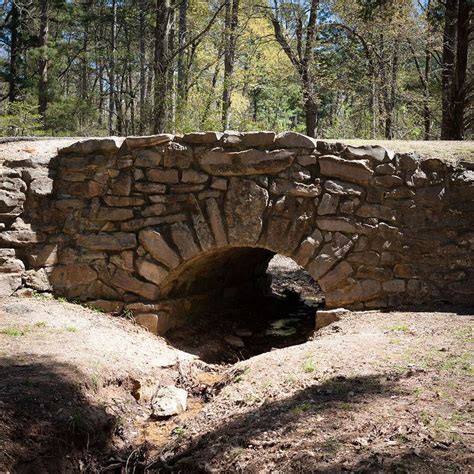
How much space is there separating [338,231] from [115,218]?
2.54 m

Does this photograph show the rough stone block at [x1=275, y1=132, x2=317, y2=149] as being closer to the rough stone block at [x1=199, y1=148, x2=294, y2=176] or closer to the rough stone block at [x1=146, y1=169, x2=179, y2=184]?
the rough stone block at [x1=199, y1=148, x2=294, y2=176]

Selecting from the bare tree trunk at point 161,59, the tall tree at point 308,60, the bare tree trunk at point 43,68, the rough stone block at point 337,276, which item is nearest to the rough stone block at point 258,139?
the rough stone block at point 337,276

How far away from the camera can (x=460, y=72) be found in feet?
29.2

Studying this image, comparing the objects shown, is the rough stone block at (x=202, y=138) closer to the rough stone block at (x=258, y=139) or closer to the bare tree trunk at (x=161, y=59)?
the rough stone block at (x=258, y=139)

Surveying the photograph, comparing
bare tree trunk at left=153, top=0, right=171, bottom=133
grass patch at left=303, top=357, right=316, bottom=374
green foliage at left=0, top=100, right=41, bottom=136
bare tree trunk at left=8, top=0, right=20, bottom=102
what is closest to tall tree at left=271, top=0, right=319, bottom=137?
bare tree trunk at left=153, top=0, right=171, bottom=133

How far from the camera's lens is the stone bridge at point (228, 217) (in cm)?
562

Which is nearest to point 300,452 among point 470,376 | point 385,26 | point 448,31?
point 470,376

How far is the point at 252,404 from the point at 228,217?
2551 millimetres

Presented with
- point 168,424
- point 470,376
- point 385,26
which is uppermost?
point 385,26

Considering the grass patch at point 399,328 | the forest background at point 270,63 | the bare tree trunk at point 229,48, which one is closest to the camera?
the grass patch at point 399,328

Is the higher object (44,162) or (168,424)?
(44,162)

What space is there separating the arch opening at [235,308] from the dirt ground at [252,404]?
1.18 metres

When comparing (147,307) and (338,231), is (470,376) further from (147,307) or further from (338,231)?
(147,307)

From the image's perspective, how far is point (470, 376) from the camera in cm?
342
